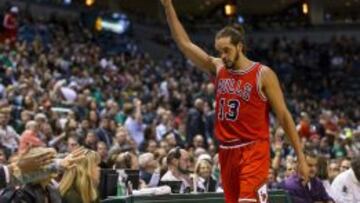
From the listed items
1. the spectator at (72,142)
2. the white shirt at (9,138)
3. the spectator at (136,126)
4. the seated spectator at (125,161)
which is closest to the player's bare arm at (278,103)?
the seated spectator at (125,161)

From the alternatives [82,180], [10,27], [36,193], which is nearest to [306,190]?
[82,180]

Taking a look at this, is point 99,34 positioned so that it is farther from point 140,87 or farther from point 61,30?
point 140,87

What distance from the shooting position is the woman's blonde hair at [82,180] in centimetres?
780

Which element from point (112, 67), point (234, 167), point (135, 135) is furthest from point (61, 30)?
point (234, 167)

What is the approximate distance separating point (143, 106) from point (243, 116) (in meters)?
13.0

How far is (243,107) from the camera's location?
643 cm

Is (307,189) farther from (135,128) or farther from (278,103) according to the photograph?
(135,128)

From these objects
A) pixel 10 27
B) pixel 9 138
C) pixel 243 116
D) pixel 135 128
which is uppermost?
pixel 10 27

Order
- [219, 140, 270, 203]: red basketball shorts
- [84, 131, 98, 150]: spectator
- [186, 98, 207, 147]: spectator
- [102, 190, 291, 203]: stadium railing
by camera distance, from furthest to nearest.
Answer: [186, 98, 207, 147]: spectator
[84, 131, 98, 150]: spectator
[102, 190, 291, 203]: stadium railing
[219, 140, 270, 203]: red basketball shorts

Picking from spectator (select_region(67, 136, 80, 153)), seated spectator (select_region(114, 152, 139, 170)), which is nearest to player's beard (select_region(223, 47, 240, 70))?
seated spectator (select_region(114, 152, 139, 170))

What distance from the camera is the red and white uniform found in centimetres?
634

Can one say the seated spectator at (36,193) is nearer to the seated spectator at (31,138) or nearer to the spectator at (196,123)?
the seated spectator at (31,138)

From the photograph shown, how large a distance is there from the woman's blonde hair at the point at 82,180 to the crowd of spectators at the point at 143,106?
12 millimetres

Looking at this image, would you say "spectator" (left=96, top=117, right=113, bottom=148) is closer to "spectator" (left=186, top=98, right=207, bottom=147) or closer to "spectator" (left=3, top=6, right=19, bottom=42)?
"spectator" (left=186, top=98, right=207, bottom=147)
